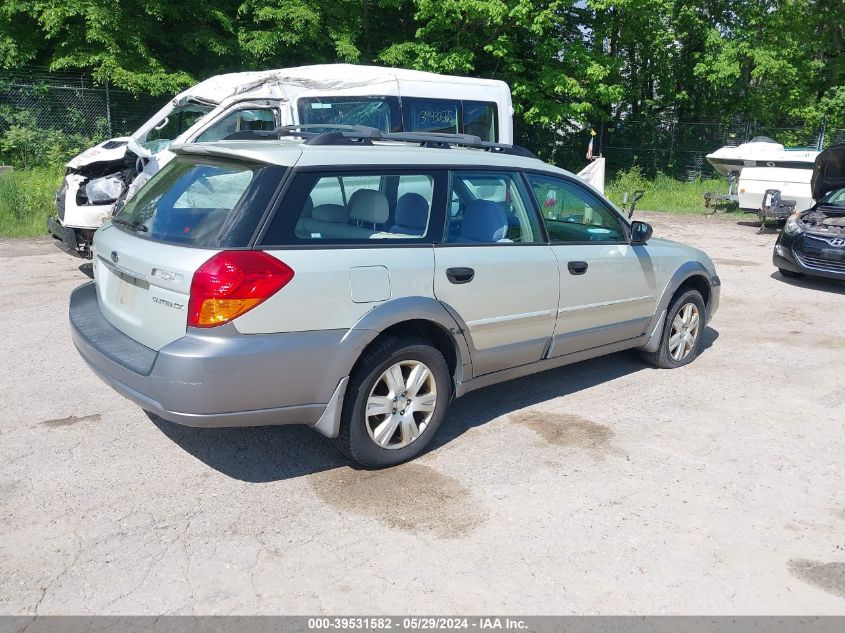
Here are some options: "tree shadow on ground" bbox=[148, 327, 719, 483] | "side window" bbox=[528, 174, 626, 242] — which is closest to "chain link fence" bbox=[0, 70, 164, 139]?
"tree shadow on ground" bbox=[148, 327, 719, 483]

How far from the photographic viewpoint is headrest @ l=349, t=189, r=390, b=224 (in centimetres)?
421

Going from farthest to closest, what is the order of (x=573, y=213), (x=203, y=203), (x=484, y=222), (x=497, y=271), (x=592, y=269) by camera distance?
(x=573, y=213), (x=592, y=269), (x=484, y=222), (x=497, y=271), (x=203, y=203)

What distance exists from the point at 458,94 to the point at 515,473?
8483 mm

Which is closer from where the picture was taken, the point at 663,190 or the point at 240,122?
the point at 240,122

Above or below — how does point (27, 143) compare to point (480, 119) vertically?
below

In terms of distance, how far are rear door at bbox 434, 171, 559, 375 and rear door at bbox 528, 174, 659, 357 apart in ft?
0.49

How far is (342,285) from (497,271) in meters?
1.12

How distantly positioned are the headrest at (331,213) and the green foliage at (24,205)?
9337 millimetres

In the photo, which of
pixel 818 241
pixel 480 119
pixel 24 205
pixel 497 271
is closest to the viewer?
pixel 497 271

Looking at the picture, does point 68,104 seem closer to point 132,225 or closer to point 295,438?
point 132,225

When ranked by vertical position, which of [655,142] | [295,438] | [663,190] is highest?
[655,142]

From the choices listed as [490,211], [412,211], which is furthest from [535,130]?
[412,211]

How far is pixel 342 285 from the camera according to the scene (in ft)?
12.5
